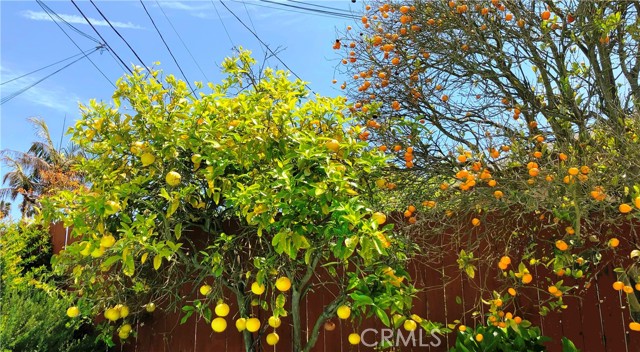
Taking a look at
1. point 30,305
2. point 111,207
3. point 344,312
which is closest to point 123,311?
point 111,207

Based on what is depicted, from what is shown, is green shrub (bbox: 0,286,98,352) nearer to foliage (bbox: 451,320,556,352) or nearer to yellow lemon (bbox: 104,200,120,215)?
yellow lemon (bbox: 104,200,120,215)

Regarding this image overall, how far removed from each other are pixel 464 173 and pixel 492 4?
120cm

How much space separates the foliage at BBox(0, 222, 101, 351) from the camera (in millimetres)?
3145

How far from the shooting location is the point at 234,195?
266 centimetres

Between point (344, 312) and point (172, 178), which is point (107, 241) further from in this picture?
point (344, 312)

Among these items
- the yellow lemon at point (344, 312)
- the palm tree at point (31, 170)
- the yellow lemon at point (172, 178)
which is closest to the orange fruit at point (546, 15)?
the yellow lemon at point (344, 312)

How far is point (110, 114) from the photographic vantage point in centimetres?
282

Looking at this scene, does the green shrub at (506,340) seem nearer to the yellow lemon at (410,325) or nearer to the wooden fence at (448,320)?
the wooden fence at (448,320)

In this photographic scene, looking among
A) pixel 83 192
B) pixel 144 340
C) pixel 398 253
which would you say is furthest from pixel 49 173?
pixel 398 253

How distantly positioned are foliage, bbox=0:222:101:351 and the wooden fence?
561mm

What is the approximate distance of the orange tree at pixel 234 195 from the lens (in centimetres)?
235

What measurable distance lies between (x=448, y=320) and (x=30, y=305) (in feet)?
9.49

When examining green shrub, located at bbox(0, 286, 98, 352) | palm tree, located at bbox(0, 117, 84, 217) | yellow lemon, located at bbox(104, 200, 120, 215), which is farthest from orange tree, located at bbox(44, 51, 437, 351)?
palm tree, located at bbox(0, 117, 84, 217)

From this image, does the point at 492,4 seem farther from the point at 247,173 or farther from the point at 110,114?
the point at 110,114
